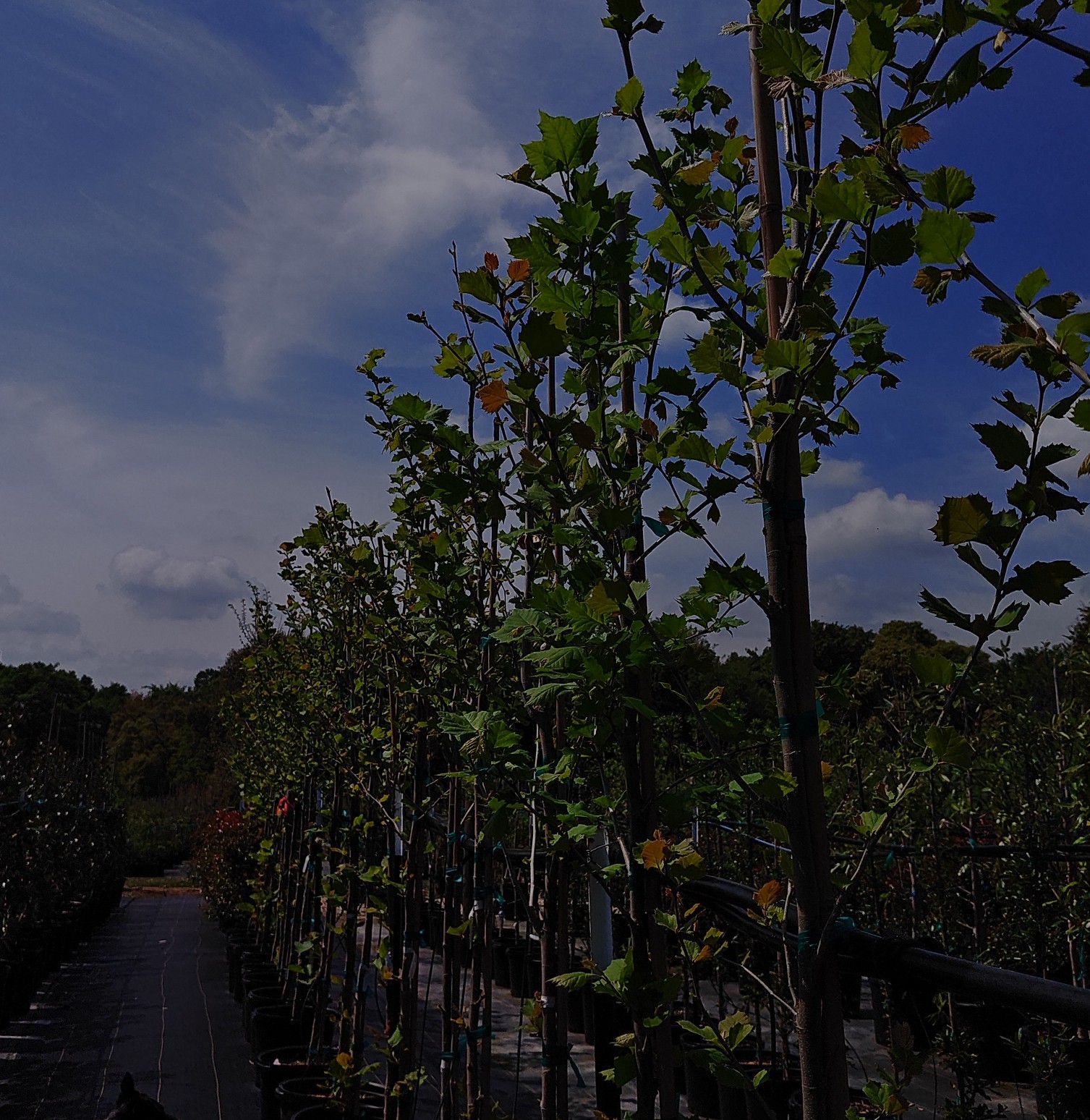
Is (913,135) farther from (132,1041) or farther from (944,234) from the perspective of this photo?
(132,1041)

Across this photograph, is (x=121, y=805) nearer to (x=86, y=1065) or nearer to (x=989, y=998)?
(x=86, y=1065)

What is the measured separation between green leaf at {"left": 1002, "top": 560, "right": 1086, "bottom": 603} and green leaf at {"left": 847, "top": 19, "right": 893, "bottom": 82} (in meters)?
0.54

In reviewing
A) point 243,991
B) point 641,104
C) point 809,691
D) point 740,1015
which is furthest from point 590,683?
point 243,991

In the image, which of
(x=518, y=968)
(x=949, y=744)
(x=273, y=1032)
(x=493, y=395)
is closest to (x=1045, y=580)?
(x=949, y=744)

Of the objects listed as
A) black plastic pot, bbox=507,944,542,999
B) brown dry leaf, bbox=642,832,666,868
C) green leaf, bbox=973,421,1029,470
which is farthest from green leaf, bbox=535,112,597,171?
black plastic pot, bbox=507,944,542,999

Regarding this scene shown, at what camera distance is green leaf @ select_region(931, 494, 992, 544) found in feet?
3.19

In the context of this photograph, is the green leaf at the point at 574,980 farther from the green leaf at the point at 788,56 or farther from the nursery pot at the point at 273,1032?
the nursery pot at the point at 273,1032

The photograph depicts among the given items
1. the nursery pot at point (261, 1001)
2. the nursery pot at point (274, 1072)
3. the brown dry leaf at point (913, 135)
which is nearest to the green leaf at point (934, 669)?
the brown dry leaf at point (913, 135)

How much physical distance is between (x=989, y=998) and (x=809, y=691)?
378mm

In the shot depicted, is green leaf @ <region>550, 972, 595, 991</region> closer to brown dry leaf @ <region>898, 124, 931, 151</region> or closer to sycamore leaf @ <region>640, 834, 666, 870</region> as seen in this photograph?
sycamore leaf @ <region>640, 834, 666, 870</region>

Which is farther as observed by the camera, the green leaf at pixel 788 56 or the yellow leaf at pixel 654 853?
the yellow leaf at pixel 654 853

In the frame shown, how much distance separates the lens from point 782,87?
1103 millimetres

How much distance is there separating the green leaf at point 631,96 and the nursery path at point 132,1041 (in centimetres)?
504

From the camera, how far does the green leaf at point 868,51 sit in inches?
38.7
